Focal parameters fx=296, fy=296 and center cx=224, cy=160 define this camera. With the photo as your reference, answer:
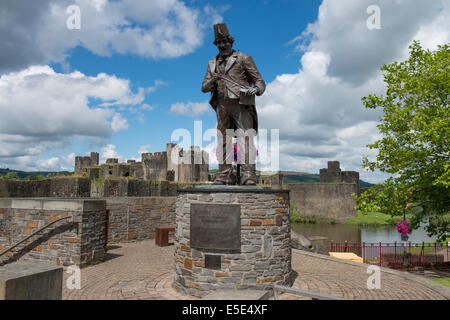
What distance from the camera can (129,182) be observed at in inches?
585

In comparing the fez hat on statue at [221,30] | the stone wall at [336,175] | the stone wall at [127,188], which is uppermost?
the fez hat on statue at [221,30]

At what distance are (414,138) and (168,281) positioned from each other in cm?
904

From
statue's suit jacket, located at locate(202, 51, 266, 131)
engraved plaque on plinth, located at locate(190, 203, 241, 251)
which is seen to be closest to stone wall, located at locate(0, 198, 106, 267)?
engraved plaque on plinth, located at locate(190, 203, 241, 251)

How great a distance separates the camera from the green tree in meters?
10.0

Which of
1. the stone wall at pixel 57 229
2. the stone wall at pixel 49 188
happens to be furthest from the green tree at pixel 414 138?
the stone wall at pixel 49 188

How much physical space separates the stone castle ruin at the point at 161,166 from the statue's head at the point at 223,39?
1981 centimetres

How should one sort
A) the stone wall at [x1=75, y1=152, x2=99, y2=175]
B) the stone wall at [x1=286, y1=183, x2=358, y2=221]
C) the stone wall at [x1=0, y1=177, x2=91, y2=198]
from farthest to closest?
the stone wall at [x1=75, y1=152, x2=99, y2=175] → the stone wall at [x1=286, y1=183, x2=358, y2=221] → the stone wall at [x1=0, y1=177, x2=91, y2=198]

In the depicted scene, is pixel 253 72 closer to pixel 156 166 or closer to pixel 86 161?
pixel 156 166

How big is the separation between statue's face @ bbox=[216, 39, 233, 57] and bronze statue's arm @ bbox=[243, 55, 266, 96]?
0.43 metres

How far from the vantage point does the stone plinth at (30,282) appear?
8.40 ft

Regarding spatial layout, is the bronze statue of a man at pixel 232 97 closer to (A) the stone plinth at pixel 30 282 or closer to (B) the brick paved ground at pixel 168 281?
(B) the brick paved ground at pixel 168 281

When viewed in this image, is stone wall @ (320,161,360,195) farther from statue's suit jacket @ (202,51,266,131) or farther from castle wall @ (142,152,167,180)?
statue's suit jacket @ (202,51,266,131)

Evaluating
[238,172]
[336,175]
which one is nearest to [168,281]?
[238,172]
